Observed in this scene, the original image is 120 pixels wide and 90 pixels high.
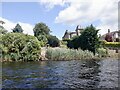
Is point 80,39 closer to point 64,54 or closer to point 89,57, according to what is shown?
point 89,57

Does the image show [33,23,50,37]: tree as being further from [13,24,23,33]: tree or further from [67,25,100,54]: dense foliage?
[67,25,100,54]: dense foliage

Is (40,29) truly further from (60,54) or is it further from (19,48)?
(19,48)

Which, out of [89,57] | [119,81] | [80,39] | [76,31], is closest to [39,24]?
[76,31]

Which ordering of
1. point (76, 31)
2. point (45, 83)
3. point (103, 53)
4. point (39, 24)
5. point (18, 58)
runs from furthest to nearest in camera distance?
point (76, 31)
point (39, 24)
point (103, 53)
point (18, 58)
point (45, 83)

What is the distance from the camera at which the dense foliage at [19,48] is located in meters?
36.4

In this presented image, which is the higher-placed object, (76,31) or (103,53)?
(76,31)

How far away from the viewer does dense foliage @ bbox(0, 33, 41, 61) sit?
120 feet

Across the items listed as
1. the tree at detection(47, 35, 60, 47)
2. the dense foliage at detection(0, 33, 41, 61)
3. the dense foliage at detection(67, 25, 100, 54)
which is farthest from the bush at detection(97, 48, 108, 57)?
the tree at detection(47, 35, 60, 47)

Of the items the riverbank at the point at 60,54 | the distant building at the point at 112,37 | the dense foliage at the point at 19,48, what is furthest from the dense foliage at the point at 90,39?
the distant building at the point at 112,37

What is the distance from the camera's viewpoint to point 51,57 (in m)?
38.8

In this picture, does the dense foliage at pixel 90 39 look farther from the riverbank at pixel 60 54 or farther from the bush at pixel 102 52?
the riverbank at pixel 60 54

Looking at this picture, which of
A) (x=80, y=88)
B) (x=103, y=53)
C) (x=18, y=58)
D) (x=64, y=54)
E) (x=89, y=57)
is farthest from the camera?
(x=103, y=53)

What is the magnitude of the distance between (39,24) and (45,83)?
62.2 meters

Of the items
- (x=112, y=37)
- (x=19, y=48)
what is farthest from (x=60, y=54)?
(x=112, y=37)
